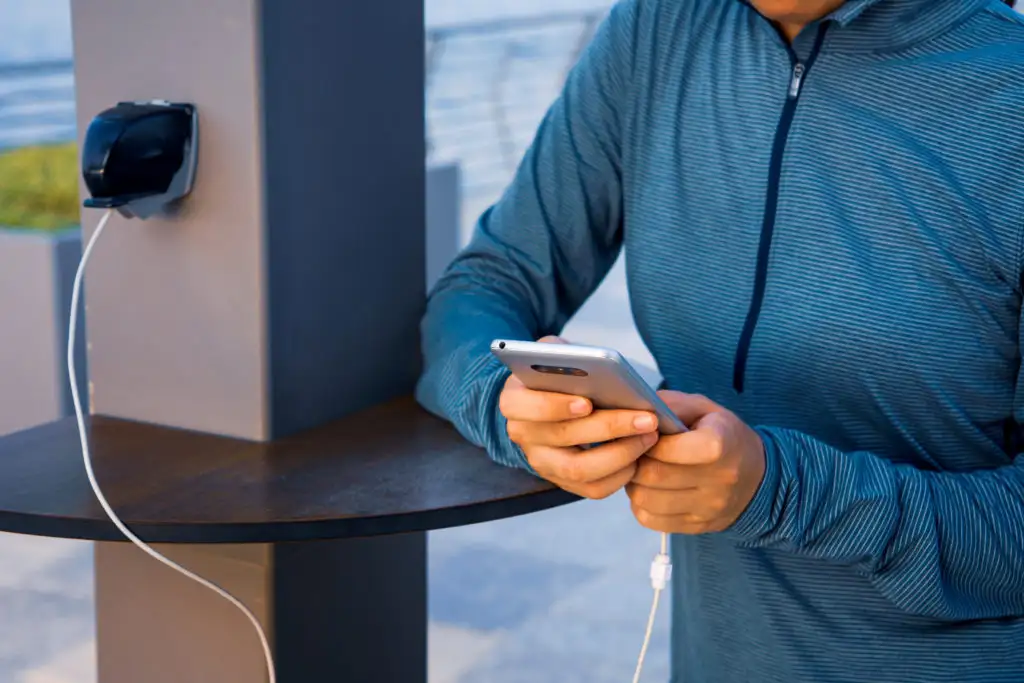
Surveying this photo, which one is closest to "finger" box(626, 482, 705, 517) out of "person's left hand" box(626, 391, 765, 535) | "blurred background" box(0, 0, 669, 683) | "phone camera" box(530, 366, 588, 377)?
"person's left hand" box(626, 391, 765, 535)

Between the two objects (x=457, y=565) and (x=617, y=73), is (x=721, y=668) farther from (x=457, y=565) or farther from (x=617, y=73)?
(x=457, y=565)

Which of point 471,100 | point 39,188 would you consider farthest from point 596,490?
point 471,100

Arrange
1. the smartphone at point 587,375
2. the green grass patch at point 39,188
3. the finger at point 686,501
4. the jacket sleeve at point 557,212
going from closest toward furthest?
the smartphone at point 587,375 → the finger at point 686,501 → the jacket sleeve at point 557,212 → the green grass patch at point 39,188

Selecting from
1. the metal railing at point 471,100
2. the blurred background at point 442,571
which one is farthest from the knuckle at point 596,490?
Result: the metal railing at point 471,100

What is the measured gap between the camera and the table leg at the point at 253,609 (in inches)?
41.8

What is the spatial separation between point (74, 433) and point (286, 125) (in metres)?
0.28

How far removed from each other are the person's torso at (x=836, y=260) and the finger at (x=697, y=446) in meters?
0.21

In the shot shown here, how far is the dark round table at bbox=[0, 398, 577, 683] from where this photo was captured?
0.85 metres

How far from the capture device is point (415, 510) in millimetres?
865

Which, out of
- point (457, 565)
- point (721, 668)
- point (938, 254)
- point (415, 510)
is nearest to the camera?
point (415, 510)

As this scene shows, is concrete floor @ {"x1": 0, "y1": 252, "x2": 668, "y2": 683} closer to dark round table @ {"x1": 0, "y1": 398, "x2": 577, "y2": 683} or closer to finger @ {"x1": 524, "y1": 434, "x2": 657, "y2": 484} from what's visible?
dark round table @ {"x1": 0, "y1": 398, "x2": 577, "y2": 683}

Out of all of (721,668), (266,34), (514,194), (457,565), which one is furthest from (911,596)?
(457,565)

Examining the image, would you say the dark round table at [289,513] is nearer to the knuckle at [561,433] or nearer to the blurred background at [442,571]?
the knuckle at [561,433]

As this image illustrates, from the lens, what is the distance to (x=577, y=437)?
830 mm
